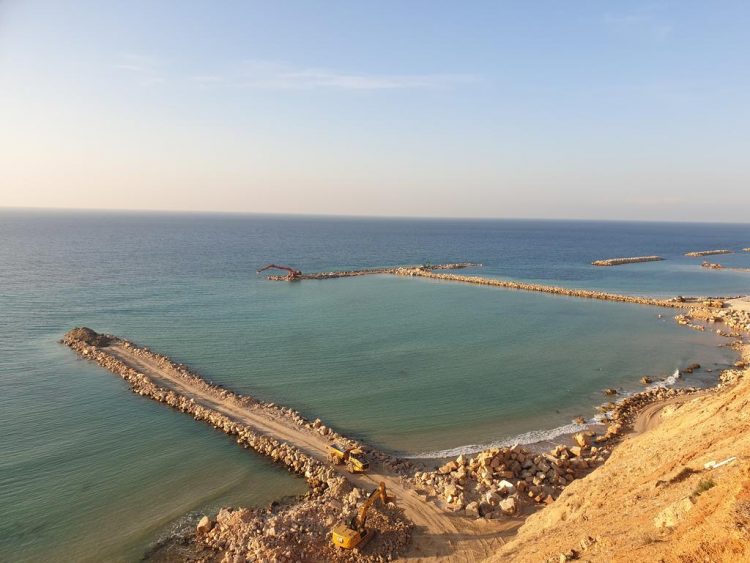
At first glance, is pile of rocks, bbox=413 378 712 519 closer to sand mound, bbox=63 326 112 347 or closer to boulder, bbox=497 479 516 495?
boulder, bbox=497 479 516 495

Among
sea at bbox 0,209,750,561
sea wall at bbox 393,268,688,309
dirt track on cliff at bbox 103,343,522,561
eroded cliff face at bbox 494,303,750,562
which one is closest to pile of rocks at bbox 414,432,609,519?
dirt track on cliff at bbox 103,343,522,561

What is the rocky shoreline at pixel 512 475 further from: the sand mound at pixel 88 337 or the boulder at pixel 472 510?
the sand mound at pixel 88 337

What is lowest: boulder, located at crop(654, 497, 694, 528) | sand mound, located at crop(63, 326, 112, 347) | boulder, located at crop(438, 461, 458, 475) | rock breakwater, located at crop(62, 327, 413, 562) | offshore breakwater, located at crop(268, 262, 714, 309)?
rock breakwater, located at crop(62, 327, 413, 562)

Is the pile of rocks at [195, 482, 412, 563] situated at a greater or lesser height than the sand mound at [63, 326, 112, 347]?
lesser

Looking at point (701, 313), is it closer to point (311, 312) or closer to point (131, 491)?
point (311, 312)

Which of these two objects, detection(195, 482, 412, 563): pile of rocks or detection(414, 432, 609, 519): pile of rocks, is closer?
detection(195, 482, 412, 563): pile of rocks

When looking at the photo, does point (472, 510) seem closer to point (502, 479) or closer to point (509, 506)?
point (509, 506)

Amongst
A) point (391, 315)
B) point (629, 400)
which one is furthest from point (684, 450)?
point (391, 315)
